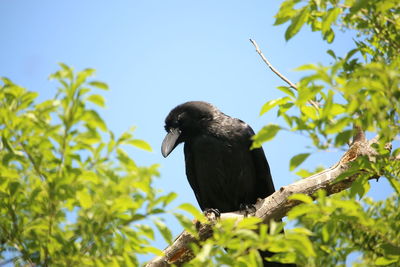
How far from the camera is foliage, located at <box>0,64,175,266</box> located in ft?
6.26

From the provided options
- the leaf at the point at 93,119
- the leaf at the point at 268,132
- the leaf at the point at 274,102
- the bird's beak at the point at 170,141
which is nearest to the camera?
the leaf at the point at 93,119

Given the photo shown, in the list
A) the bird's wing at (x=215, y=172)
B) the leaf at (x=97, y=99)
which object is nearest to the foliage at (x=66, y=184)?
the leaf at (x=97, y=99)

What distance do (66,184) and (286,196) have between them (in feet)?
8.20

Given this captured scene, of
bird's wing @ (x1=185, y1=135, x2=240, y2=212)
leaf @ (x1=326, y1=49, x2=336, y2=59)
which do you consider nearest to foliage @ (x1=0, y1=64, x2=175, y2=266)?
leaf @ (x1=326, y1=49, x2=336, y2=59)

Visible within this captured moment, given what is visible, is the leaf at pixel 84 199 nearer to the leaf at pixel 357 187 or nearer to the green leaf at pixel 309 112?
the green leaf at pixel 309 112

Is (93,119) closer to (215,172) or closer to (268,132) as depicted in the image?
(268,132)

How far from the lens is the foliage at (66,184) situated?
6.26ft

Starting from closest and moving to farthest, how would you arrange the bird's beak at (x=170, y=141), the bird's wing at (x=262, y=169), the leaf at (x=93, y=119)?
the leaf at (x=93, y=119), the bird's wing at (x=262, y=169), the bird's beak at (x=170, y=141)

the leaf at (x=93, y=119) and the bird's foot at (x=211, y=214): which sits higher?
the leaf at (x=93, y=119)

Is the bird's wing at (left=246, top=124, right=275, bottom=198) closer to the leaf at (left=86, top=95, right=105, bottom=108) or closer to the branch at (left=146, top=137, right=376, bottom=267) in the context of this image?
the branch at (left=146, top=137, right=376, bottom=267)

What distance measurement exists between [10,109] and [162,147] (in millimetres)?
3754

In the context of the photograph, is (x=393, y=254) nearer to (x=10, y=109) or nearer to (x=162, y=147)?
(x=10, y=109)

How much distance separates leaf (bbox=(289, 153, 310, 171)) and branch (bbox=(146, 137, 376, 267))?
182 centimetres

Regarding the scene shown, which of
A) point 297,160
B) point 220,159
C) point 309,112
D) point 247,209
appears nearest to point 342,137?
point 297,160
